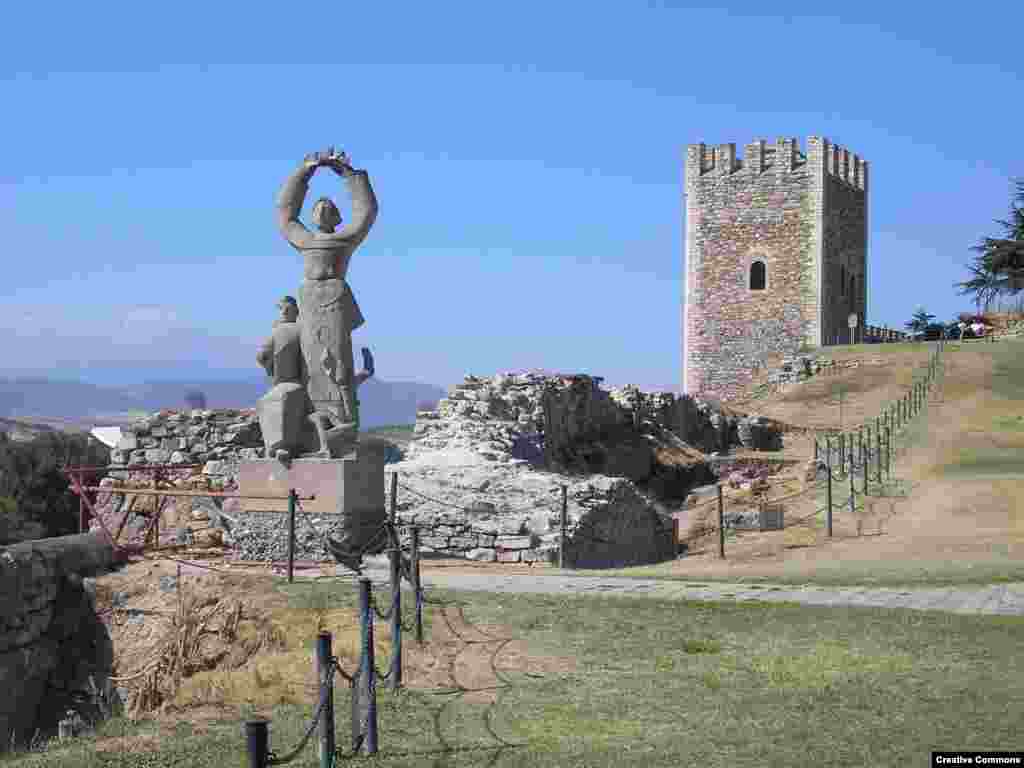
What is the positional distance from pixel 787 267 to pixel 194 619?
4981 cm

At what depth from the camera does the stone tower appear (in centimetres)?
5875

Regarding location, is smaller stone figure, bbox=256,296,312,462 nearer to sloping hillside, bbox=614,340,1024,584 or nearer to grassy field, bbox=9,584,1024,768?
grassy field, bbox=9,584,1024,768

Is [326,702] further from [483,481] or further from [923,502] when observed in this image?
[923,502]

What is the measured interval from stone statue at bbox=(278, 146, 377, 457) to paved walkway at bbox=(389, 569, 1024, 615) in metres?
1.82

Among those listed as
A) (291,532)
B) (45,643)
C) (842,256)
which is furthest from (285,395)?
(842,256)

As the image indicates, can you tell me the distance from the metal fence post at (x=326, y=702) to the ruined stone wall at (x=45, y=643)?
17.4 feet

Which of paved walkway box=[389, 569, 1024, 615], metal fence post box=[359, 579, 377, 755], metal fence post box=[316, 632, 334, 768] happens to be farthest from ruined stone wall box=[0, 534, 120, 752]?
metal fence post box=[316, 632, 334, 768]

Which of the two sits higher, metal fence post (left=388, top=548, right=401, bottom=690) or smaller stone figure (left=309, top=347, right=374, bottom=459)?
smaller stone figure (left=309, top=347, right=374, bottom=459)

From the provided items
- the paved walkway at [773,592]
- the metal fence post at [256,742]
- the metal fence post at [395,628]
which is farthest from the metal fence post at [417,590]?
the metal fence post at [256,742]

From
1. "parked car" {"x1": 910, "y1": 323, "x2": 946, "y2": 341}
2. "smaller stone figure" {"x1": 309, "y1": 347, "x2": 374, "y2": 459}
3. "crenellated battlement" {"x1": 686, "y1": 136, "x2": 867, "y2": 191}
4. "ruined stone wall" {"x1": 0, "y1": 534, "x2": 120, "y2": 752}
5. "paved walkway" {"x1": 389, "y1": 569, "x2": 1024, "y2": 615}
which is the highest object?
"crenellated battlement" {"x1": 686, "y1": 136, "x2": 867, "y2": 191}

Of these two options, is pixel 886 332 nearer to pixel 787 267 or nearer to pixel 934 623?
pixel 787 267

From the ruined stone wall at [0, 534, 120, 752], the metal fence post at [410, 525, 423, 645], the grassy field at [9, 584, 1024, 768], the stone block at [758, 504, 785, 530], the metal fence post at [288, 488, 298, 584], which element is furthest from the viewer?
the stone block at [758, 504, 785, 530]

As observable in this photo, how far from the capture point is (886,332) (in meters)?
65.8

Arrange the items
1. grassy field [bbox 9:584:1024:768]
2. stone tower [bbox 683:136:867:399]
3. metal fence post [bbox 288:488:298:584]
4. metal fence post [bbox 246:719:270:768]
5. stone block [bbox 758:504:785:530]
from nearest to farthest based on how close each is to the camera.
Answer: metal fence post [bbox 246:719:270:768], grassy field [bbox 9:584:1024:768], metal fence post [bbox 288:488:298:584], stone block [bbox 758:504:785:530], stone tower [bbox 683:136:867:399]
